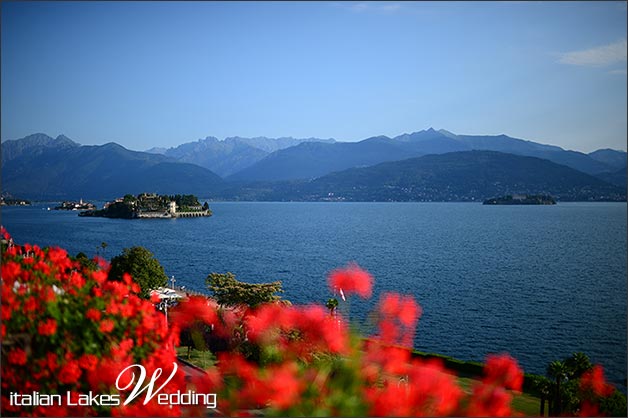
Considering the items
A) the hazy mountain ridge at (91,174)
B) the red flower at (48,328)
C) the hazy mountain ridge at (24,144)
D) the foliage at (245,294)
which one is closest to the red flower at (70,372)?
the red flower at (48,328)

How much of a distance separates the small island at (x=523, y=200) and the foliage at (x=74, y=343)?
538 feet

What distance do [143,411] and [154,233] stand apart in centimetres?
7159

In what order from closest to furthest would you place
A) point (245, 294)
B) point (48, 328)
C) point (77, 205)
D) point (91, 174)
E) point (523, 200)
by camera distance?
point (48, 328), point (245, 294), point (77, 205), point (91, 174), point (523, 200)

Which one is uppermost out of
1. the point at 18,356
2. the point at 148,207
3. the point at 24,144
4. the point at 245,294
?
the point at 24,144

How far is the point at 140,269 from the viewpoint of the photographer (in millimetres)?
24750

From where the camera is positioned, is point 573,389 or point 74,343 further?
point 573,389

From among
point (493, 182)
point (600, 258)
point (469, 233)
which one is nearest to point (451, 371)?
point (600, 258)

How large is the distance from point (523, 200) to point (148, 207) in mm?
112761

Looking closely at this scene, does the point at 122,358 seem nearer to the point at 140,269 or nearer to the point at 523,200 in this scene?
the point at 140,269

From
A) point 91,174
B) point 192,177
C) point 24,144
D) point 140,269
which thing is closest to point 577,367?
point 140,269

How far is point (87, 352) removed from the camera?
494cm

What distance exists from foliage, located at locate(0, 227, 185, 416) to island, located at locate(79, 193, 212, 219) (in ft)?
259

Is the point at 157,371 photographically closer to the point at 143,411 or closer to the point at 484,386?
the point at 143,411

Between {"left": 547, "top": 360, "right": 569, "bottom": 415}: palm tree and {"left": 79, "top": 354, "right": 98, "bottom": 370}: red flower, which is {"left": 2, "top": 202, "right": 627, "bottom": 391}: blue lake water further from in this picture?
{"left": 547, "top": 360, "right": 569, "bottom": 415}: palm tree
